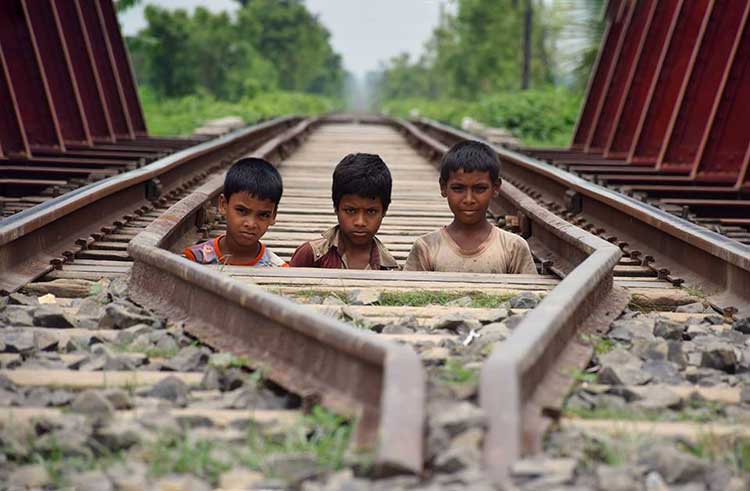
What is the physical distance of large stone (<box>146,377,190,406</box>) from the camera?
274 cm

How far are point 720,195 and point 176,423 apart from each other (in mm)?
6139

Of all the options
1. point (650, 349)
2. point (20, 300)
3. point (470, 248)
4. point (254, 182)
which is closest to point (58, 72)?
point (254, 182)

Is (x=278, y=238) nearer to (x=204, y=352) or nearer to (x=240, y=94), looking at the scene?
(x=204, y=352)

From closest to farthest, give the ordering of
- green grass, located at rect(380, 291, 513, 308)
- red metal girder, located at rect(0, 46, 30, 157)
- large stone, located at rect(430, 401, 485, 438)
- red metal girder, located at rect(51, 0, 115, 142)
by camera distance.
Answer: large stone, located at rect(430, 401, 485, 438) → green grass, located at rect(380, 291, 513, 308) → red metal girder, located at rect(0, 46, 30, 157) → red metal girder, located at rect(51, 0, 115, 142)

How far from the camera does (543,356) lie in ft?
8.93

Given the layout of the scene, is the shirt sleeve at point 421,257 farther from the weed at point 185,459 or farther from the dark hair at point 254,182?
the weed at point 185,459

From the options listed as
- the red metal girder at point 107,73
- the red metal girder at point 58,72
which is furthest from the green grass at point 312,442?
the red metal girder at point 107,73

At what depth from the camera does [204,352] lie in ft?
10.5

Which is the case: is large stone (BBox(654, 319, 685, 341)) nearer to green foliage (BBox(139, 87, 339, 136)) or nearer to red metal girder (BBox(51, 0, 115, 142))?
red metal girder (BBox(51, 0, 115, 142))

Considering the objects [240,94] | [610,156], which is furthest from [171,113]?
[610,156]

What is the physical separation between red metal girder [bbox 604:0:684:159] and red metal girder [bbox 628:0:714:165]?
29.9 inches

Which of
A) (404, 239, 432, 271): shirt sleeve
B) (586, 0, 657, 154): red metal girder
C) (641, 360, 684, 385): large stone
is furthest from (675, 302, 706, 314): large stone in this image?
(586, 0, 657, 154): red metal girder

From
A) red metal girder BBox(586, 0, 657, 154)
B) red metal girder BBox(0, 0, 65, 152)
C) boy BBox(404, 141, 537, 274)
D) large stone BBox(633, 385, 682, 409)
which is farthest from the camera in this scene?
red metal girder BBox(586, 0, 657, 154)

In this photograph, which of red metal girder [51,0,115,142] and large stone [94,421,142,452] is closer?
large stone [94,421,142,452]
